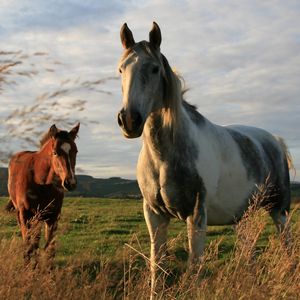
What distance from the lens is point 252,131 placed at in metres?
6.99

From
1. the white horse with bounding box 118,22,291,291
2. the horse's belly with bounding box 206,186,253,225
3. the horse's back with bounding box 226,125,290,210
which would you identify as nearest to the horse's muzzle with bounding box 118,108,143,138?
the white horse with bounding box 118,22,291,291

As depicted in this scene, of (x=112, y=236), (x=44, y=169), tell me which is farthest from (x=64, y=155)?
(x=112, y=236)

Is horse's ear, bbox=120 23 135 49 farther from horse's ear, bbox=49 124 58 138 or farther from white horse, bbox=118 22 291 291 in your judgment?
horse's ear, bbox=49 124 58 138

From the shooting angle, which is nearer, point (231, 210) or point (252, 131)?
point (231, 210)

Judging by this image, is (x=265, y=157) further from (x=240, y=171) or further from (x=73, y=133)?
(x=73, y=133)

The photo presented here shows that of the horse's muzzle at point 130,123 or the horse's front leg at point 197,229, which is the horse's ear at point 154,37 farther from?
the horse's front leg at point 197,229

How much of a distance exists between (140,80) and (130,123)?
0.53 m

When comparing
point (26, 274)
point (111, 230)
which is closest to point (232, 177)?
point (26, 274)

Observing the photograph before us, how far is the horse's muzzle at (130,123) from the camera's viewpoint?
4152 millimetres

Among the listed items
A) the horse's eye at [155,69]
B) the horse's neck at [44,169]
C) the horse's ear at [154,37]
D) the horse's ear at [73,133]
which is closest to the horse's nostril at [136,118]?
the horse's eye at [155,69]

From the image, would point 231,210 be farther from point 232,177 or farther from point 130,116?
point 130,116

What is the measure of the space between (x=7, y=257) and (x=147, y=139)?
1845 mm

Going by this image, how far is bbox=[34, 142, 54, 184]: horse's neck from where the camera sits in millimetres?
8356

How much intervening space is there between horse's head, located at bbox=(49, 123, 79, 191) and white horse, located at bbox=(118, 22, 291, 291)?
2.53m
